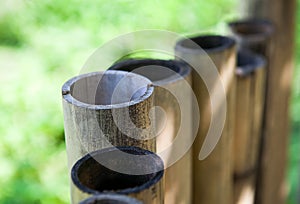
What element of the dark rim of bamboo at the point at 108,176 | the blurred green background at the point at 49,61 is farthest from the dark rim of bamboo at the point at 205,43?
Result: the blurred green background at the point at 49,61

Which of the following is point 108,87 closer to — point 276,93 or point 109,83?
point 109,83

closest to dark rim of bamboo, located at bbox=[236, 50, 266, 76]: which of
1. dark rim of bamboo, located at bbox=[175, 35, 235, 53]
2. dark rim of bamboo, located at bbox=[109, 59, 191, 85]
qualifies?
dark rim of bamboo, located at bbox=[175, 35, 235, 53]

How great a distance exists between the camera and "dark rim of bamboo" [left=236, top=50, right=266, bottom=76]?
4.32 feet

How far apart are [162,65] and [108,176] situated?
13.9 inches

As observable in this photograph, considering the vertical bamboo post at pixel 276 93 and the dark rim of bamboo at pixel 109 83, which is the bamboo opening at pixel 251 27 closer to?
the vertical bamboo post at pixel 276 93

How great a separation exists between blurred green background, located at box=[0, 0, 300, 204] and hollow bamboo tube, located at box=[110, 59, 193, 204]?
1.03m

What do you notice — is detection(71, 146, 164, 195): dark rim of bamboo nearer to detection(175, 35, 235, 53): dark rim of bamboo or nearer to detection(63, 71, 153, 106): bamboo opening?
detection(63, 71, 153, 106): bamboo opening

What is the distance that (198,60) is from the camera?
1.12m

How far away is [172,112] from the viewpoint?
1.02m

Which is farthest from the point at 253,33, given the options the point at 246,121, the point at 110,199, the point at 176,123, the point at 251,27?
the point at 110,199

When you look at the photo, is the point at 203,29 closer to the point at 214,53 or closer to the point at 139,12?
the point at 139,12

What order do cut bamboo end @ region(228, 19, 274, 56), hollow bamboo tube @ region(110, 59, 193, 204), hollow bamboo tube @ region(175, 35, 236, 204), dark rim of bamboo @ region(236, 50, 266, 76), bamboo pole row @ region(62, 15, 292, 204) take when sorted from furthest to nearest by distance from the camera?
cut bamboo end @ region(228, 19, 274, 56)
dark rim of bamboo @ region(236, 50, 266, 76)
hollow bamboo tube @ region(175, 35, 236, 204)
hollow bamboo tube @ region(110, 59, 193, 204)
bamboo pole row @ region(62, 15, 292, 204)

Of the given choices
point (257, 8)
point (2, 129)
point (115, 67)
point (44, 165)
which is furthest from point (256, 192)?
point (2, 129)

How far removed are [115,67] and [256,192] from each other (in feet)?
2.52
